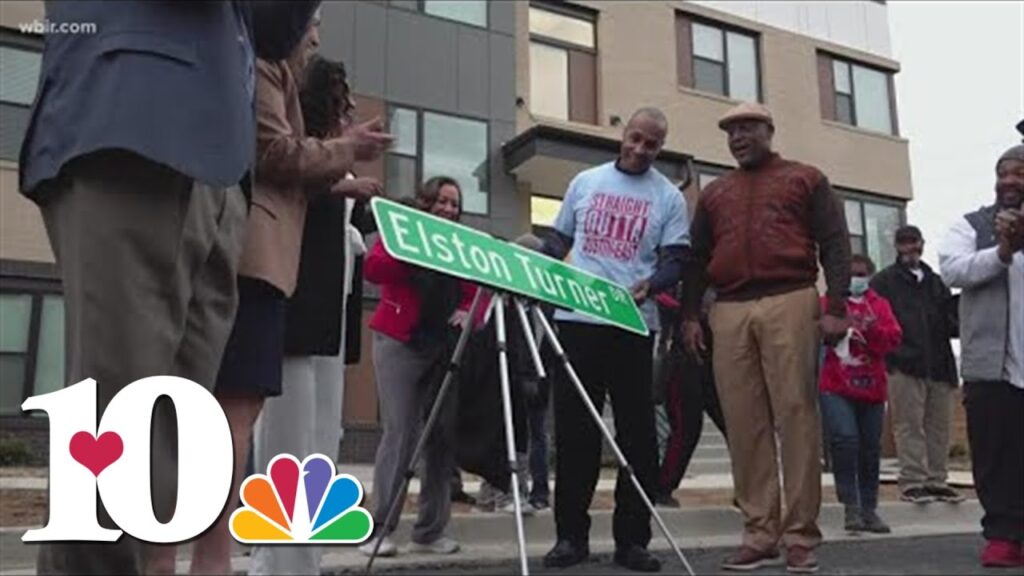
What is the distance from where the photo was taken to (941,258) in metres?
4.26

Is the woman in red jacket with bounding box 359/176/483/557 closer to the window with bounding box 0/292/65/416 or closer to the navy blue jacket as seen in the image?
the navy blue jacket

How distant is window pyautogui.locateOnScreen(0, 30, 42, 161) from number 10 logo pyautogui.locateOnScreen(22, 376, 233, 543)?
11227mm

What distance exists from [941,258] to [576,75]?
12.0m

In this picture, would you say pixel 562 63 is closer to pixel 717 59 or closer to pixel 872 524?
pixel 717 59

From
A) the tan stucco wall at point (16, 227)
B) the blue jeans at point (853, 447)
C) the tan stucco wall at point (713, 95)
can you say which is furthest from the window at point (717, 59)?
the blue jeans at point (853, 447)

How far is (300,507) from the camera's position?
2615mm

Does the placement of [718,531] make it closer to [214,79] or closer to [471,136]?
[214,79]

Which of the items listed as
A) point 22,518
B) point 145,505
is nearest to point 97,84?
point 145,505

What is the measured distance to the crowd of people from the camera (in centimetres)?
153

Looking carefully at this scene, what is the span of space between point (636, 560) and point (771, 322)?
1.14 metres

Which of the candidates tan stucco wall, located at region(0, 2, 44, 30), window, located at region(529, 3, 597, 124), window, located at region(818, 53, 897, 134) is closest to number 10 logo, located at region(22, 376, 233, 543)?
tan stucco wall, located at region(0, 2, 44, 30)

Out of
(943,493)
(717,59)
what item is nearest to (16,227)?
(943,493)

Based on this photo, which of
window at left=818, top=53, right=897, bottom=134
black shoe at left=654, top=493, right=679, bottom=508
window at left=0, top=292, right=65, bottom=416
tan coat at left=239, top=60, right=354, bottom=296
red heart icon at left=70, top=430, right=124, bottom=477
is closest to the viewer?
red heart icon at left=70, top=430, right=124, bottom=477

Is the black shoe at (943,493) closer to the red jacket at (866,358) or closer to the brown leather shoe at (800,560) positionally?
the red jacket at (866,358)
